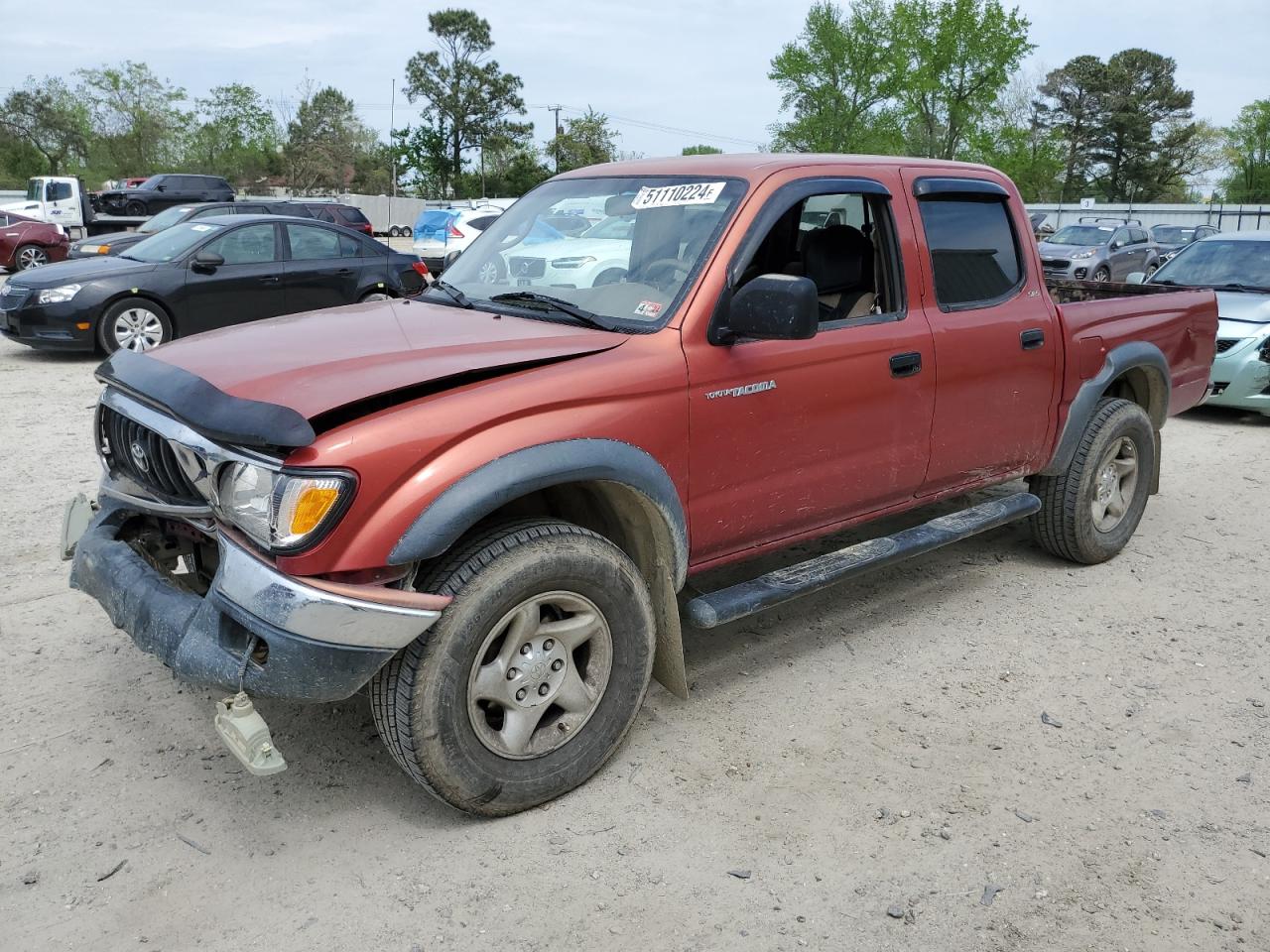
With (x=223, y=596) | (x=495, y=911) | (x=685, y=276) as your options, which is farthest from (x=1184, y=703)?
(x=223, y=596)

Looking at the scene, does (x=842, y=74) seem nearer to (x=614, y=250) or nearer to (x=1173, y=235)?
(x=1173, y=235)

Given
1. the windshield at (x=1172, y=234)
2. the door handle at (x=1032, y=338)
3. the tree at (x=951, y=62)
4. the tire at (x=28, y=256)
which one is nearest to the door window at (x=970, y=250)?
the door handle at (x=1032, y=338)

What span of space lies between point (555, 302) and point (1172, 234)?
27301 mm

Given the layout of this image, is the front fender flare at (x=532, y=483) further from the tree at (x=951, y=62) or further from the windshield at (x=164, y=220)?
the tree at (x=951, y=62)

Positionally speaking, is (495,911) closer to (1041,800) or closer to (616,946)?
(616,946)

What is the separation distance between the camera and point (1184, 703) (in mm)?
4098

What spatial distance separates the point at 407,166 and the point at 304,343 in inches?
→ 3107

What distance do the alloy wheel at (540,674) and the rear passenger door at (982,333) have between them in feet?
5.94

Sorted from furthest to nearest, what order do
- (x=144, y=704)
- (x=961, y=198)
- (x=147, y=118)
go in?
(x=147, y=118), (x=961, y=198), (x=144, y=704)

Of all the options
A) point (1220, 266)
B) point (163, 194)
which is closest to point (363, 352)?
point (1220, 266)

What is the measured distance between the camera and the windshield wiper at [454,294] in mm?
4036

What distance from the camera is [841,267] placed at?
4.34m

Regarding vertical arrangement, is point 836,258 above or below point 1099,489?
above

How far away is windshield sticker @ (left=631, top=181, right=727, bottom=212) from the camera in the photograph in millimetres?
3826
